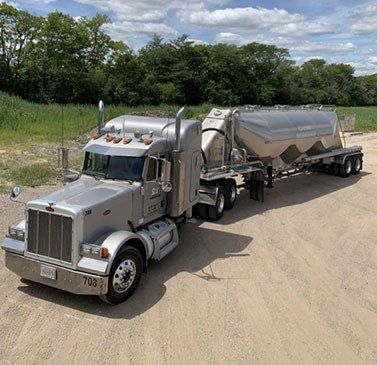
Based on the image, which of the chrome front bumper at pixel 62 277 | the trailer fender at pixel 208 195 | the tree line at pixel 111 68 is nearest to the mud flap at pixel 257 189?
the trailer fender at pixel 208 195

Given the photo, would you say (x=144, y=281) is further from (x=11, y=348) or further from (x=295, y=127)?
(x=295, y=127)

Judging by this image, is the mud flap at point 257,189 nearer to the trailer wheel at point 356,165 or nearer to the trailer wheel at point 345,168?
the trailer wheel at point 345,168

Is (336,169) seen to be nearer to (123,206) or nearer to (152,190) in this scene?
(152,190)

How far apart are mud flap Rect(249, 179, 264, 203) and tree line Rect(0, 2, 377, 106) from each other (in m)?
51.8

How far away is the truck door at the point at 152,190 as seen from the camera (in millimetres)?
8195

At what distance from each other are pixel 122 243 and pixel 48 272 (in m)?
1.24

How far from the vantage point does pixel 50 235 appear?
683 centimetres

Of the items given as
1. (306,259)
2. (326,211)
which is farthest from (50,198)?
(326,211)

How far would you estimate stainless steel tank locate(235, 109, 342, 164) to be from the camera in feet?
44.9

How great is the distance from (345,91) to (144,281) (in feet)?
390

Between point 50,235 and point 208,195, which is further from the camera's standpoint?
point 208,195

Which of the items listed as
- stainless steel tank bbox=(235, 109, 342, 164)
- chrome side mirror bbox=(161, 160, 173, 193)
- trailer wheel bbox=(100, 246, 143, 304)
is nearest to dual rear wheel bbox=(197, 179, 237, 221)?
stainless steel tank bbox=(235, 109, 342, 164)

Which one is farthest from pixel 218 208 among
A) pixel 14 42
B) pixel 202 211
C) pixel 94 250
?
pixel 14 42

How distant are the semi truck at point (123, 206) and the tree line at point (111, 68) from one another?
177ft
